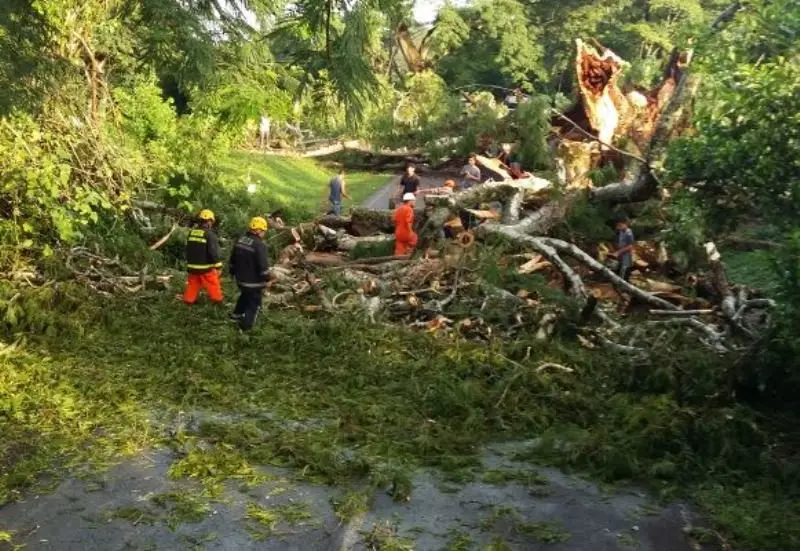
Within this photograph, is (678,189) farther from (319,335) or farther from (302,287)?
(302,287)

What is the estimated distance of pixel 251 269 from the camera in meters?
9.03

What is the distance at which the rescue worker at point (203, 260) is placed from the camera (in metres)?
9.54

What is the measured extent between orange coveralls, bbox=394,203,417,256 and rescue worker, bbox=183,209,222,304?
3225 mm

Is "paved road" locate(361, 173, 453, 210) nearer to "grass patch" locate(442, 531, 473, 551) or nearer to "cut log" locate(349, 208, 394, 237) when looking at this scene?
"cut log" locate(349, 208, 394, 237)

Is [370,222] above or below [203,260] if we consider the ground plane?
below

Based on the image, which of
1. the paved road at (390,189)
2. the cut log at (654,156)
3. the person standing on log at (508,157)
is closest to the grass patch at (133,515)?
the cut log at (654,156)

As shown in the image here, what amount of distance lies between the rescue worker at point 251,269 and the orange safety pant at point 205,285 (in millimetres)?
692

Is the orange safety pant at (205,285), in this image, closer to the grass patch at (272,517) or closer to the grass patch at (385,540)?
the grass patch at (272,517)

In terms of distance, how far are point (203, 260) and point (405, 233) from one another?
3496 mm

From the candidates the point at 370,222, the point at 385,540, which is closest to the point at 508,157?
the point at 370,222

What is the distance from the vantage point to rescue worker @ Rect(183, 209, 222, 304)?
376 inches

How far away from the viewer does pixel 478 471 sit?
6246mm

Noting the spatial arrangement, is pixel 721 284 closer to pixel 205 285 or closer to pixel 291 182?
pixel 205 285

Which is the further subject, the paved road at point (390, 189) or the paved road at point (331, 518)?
the paved road at point (390, 189)
